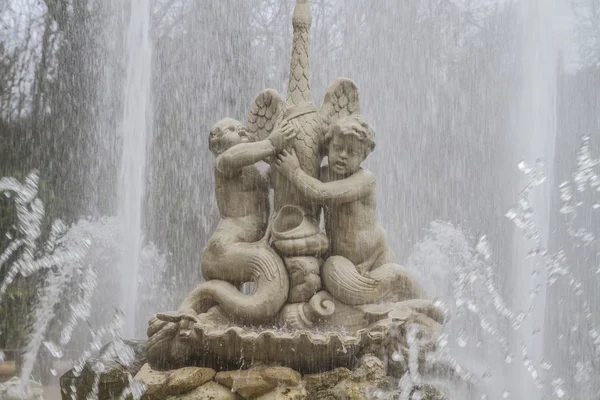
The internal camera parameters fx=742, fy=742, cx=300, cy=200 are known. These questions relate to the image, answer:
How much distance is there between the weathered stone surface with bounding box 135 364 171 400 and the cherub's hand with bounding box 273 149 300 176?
1.45 meters

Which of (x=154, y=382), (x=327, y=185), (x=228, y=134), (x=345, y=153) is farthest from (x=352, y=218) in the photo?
(x=154, y=382)

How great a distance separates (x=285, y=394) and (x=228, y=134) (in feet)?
5.81

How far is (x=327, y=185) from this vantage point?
470cm

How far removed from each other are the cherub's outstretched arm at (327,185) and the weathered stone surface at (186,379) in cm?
128

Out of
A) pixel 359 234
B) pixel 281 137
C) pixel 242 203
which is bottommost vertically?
pixel 359 234

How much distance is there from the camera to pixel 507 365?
9000 mm

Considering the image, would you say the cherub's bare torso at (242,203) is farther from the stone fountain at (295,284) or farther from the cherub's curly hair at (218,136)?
the cherub's curly hair at (218,136)

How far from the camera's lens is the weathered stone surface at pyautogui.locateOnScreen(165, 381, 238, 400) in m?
4.02

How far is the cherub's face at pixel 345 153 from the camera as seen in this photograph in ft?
15.5

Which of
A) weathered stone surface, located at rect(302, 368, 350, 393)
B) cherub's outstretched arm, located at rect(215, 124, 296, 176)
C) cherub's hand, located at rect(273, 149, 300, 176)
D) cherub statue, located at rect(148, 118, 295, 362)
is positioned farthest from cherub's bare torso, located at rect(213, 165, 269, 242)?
weathered stone surface, located at rect(302, 368, 350, 393)

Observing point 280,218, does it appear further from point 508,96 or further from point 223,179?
point 508,96

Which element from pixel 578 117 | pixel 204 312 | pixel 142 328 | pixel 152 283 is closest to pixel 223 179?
pixel 204 312

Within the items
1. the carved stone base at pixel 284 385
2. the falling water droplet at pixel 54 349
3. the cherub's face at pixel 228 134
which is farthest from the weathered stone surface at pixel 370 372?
the falling water droplet at pixel 54 349

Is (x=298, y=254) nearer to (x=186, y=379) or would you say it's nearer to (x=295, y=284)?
(x=295, y=284)
